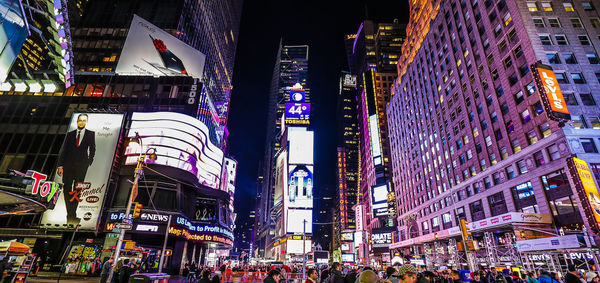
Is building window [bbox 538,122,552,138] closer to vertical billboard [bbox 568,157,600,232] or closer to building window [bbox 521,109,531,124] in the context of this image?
building window [bbox 521,109,531,124]

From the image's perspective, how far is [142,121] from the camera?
40.4m

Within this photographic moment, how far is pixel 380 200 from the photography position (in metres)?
88.0

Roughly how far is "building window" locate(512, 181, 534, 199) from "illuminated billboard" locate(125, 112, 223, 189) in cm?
4577

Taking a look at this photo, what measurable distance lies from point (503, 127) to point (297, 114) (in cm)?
5596

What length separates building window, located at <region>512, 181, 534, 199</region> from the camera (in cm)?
3459

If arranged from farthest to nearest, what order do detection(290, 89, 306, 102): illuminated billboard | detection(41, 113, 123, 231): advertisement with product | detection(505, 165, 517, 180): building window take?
1. detection(290, 89, 306, 102): illuminated billboard
2. detection(505, 165, 517, 180): building window
3. detection(41, 113, 123, 231): advertisement with product

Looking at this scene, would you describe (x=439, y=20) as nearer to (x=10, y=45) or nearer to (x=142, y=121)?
(x=142, y=121)

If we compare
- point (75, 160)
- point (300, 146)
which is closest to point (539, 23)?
point (300, 146)

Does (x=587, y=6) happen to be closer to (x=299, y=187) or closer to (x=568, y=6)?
(x=568, y=6)

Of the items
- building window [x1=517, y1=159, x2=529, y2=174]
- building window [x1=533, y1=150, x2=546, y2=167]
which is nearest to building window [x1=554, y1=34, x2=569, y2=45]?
building window [x1=533, y1=150, x2=546, y2=167]

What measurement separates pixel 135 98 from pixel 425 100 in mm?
60993

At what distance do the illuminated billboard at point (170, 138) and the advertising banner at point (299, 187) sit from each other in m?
35.5

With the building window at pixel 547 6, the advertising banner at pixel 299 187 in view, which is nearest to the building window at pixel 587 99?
the building window at pixel 547 6

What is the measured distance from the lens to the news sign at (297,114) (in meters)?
85.0
